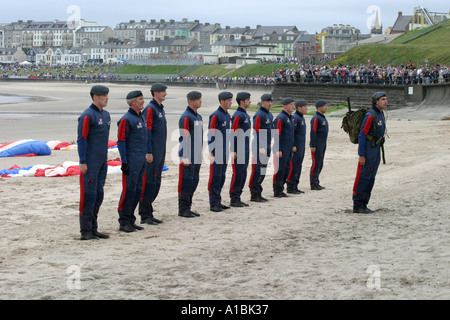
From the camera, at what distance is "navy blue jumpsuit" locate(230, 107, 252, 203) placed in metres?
11.4

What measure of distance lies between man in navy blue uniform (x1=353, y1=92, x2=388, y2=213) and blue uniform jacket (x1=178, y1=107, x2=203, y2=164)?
259cm

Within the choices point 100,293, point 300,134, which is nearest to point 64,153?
point 300,134

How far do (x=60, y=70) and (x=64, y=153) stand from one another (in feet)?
488

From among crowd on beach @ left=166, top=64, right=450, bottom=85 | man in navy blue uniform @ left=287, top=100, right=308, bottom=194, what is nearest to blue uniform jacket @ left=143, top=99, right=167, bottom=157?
man in navy blue uniform @ left=287, top=100, right=308, bottom=194

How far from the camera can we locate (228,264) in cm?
718

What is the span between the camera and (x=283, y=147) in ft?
41.7

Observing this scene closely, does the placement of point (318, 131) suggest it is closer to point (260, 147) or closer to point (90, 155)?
point (260, 147)

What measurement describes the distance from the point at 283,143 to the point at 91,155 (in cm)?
496

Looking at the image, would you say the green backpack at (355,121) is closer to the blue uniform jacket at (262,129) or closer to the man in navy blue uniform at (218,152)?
the blue uniform jacket at (262,129)

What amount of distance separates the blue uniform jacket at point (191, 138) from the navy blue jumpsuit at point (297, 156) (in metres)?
3.01

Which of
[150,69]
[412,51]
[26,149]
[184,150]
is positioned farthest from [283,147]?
[150,69]

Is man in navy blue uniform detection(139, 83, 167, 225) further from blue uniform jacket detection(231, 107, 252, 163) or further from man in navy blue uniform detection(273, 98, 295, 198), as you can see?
man in navy blue uniform detection(273, 98, 295, 198)

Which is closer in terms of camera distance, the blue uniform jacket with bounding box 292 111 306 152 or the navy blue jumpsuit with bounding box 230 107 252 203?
the navy blue jumpsuit with bounding box 230 107 252 203
